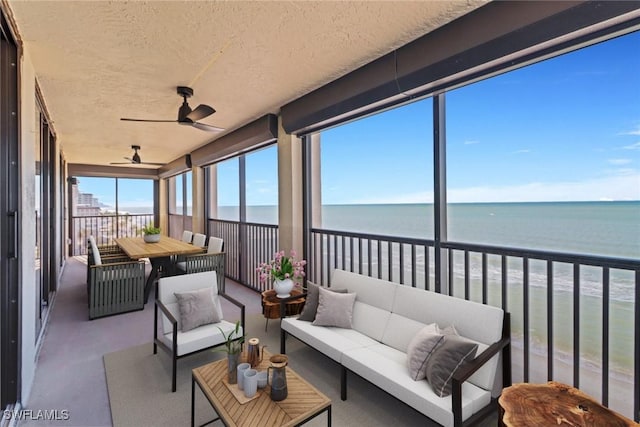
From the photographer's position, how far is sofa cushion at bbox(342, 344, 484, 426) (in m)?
1.70

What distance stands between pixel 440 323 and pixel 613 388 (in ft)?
3.28

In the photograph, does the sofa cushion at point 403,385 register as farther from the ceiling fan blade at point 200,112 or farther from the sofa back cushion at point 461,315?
the ceiling fan blade at point 200,112

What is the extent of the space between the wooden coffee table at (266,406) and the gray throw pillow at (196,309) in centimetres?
85

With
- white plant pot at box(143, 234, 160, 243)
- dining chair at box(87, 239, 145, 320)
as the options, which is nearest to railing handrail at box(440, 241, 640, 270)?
dining chair at box(87, 239, 145, 320)

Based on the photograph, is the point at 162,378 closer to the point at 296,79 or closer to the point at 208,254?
the point at 208,254

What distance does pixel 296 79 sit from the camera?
10.1 feet

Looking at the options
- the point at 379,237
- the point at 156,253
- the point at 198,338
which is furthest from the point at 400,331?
the point at 156,253

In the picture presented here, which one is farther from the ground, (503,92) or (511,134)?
(503,92)

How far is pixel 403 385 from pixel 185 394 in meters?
1.66

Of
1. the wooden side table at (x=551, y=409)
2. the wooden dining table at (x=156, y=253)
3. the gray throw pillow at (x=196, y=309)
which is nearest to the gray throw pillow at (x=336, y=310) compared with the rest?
the gray throw pillow at (x=196, y=309)

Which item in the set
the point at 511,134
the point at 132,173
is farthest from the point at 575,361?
the point at 132,173

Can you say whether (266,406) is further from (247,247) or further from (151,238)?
(151,238)

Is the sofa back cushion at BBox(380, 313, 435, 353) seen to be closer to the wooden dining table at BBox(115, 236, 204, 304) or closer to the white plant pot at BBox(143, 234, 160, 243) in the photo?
the wooden dining table at BBox(115, 236, 204, 304)

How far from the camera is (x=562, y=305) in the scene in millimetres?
1989
